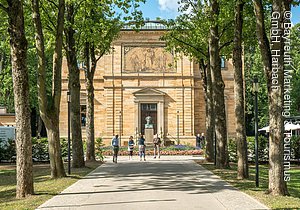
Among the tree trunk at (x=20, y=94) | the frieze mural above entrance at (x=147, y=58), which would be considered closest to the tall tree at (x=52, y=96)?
the tree trunk at (x=20, y=94)

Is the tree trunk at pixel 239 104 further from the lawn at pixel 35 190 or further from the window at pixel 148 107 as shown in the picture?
the window at pixel 148 107

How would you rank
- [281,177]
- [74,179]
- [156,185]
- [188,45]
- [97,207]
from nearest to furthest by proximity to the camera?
[97,207], [281,177], [156,185], [74,179], [188,45]

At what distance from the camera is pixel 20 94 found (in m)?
11.8

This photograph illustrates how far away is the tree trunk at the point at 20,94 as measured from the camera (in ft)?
38.2

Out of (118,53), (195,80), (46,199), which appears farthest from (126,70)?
(46,199)

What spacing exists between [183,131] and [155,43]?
9429 millimetres

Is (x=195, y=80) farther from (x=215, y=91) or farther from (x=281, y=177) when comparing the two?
(x=281, y=177)

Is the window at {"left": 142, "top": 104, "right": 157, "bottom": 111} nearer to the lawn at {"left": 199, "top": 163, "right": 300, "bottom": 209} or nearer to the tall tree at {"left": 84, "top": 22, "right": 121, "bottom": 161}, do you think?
the tall tree at {"left": 84, "top": 22, "right": 121, "bottom": 161}

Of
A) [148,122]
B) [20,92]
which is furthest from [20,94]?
[148,122]

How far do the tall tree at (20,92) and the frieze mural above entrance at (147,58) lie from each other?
3397cm

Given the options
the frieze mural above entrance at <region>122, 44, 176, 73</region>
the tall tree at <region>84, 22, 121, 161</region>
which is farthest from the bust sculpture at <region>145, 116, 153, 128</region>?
the tall tree at <region>84, 22, 121, 161</region>

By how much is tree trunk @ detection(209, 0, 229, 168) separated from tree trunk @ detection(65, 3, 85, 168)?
636 centimetres

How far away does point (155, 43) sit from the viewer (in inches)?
1810

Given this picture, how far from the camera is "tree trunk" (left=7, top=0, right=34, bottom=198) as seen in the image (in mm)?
11648
